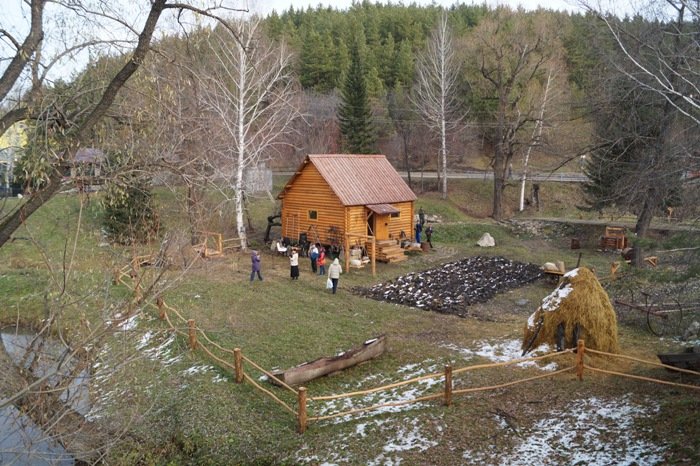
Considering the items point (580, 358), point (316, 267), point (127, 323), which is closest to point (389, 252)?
point (316, 267)

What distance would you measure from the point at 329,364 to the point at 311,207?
15440 mm

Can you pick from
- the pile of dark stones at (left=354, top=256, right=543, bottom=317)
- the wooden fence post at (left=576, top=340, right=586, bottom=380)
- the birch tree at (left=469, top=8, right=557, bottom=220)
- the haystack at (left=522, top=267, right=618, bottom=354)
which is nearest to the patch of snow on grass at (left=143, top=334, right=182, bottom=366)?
the pile of dark stones at (left=354, top=256, right=543, bottom=317)

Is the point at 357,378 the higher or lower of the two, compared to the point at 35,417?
lower

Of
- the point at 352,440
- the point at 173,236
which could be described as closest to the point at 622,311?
the point at 352,440

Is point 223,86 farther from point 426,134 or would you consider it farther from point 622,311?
point 426,134

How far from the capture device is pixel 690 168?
38.9ft

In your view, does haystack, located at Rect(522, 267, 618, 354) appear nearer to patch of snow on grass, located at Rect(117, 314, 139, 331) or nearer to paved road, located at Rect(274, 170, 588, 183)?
patch of snow on grass, located at Rect(117, 314, 139, 331)

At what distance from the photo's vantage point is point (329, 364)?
12.3 metres

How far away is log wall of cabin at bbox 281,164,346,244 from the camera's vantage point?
2595cm

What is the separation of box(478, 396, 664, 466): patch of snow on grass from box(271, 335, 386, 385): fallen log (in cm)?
423

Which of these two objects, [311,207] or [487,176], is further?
[487,176]

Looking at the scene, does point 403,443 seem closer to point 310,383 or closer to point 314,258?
point 310,383

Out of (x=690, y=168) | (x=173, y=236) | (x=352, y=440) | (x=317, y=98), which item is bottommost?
(x=352, y=440)

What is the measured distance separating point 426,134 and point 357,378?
37.3 metres
